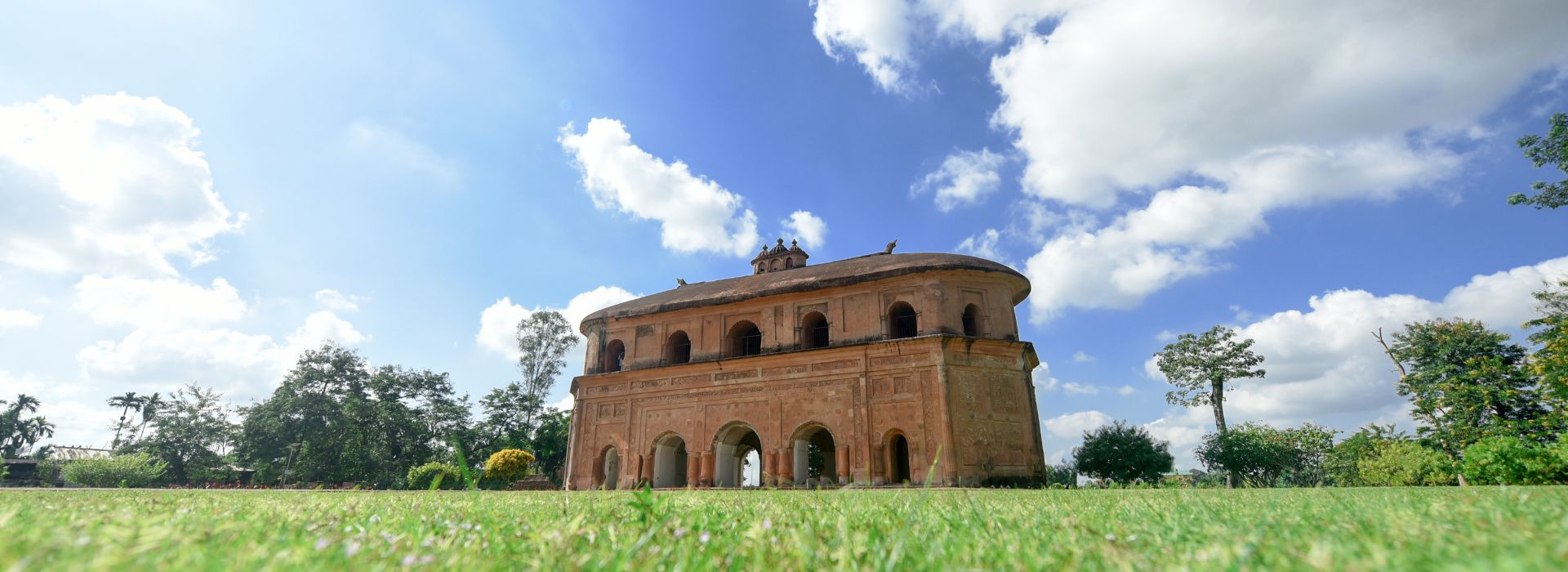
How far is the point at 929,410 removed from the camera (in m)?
18.9

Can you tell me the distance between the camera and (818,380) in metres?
20.7

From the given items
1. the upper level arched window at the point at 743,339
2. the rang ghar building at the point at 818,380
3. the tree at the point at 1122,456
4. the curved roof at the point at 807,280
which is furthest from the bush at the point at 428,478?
the tree at the point at 1122,456

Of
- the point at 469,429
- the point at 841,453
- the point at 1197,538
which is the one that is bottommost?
the point at 1197,538

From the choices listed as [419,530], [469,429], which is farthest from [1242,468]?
[469,429]

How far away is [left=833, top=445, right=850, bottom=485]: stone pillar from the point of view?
19.4m

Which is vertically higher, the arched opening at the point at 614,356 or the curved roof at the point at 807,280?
the curved roof at the point at 807,280

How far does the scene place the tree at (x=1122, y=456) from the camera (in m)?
28.6

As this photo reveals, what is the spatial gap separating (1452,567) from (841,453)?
19.0 meters

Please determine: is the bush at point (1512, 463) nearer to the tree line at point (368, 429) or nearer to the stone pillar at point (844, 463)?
the stone pillar at point (844, 463)

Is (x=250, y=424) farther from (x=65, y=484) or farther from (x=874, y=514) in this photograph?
(x=874, y=514)

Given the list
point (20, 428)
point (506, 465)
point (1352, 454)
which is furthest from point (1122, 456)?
point (20, 428)

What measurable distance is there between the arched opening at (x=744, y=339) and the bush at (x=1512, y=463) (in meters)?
17.9

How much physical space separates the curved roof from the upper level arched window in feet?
3.71

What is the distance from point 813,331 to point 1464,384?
946 inches
